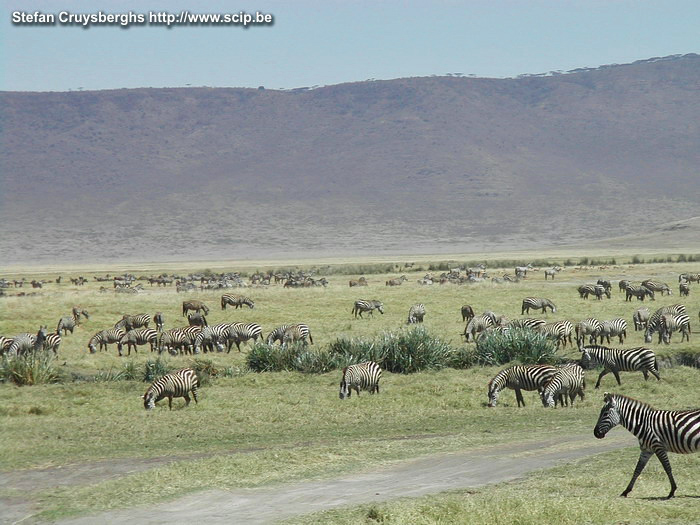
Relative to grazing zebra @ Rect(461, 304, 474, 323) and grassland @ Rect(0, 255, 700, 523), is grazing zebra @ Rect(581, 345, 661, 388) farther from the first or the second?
grazing zebra @ Rect(461, 304, 474, 323)

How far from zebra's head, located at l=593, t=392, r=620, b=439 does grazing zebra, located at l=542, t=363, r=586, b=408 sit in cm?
699

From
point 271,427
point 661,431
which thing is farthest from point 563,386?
point 661,431

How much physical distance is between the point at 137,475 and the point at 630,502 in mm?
7736

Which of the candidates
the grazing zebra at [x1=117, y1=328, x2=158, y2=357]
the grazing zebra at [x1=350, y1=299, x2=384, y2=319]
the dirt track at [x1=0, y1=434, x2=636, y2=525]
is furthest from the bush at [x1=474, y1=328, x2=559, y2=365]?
the grazing zebra at [x1=350, y1=299, x2=384, y2=319]

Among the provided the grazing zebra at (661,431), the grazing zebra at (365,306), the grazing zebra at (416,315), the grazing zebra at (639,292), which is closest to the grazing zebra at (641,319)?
the grazing zebra at (416,315)

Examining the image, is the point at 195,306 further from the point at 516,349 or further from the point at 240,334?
the point at 516,349

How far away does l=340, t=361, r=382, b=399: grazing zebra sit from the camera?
73.9 ft

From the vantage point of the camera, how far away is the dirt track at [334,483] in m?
13.3

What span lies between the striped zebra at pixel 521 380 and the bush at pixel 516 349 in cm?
449

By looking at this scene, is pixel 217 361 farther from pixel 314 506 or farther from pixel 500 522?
pixel 500 522

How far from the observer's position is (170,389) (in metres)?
21.9

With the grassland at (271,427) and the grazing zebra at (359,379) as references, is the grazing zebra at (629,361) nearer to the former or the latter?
the grassland at (271,427)

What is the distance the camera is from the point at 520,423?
64.2 ft

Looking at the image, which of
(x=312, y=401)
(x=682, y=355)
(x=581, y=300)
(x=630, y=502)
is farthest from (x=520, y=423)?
(x=581, y=300)
